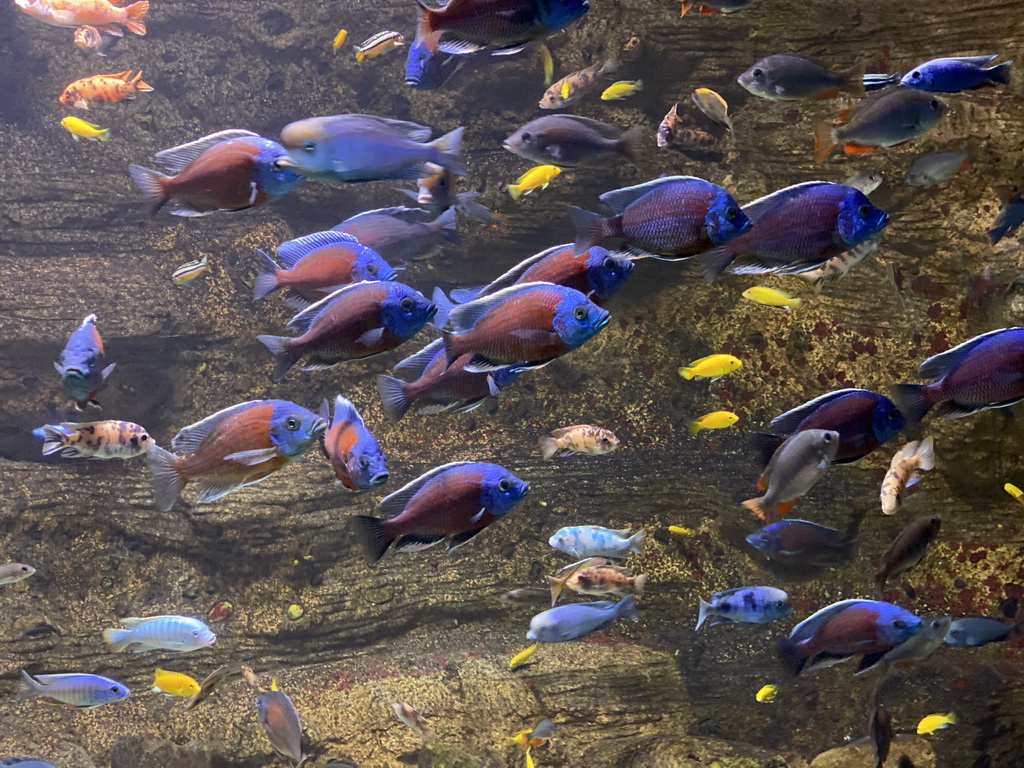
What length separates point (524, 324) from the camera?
230cm

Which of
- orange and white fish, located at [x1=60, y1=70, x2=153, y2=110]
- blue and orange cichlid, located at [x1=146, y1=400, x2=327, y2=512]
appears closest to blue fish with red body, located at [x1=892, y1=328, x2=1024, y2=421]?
blue and orange cichlid, located at [x1=146, y1=400, x2=327, y2=512]

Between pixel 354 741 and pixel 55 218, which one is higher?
pixel 55 218

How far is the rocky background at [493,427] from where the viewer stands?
5.84 metres

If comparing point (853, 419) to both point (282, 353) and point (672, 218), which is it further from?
point (282, 353)

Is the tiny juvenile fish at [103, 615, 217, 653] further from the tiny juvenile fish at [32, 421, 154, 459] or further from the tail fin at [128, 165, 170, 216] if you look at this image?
the tail fin at [128, 165, 170, 216]

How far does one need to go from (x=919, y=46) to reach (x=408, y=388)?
6.07 metres

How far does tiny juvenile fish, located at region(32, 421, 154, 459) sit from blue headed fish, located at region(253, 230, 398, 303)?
85.6 inches

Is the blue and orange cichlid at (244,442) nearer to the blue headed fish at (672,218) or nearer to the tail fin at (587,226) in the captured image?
the tail fin at (587,226)

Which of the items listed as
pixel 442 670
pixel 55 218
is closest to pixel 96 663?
pixel 442 670

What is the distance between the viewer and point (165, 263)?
902cm

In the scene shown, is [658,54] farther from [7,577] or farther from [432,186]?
[7,577]

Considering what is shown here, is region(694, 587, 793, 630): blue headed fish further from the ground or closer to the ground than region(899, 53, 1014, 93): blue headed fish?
closer to the ground

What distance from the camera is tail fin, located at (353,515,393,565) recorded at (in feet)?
8.46

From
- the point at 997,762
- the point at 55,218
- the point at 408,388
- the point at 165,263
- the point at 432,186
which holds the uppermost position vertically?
the point at 432,186
